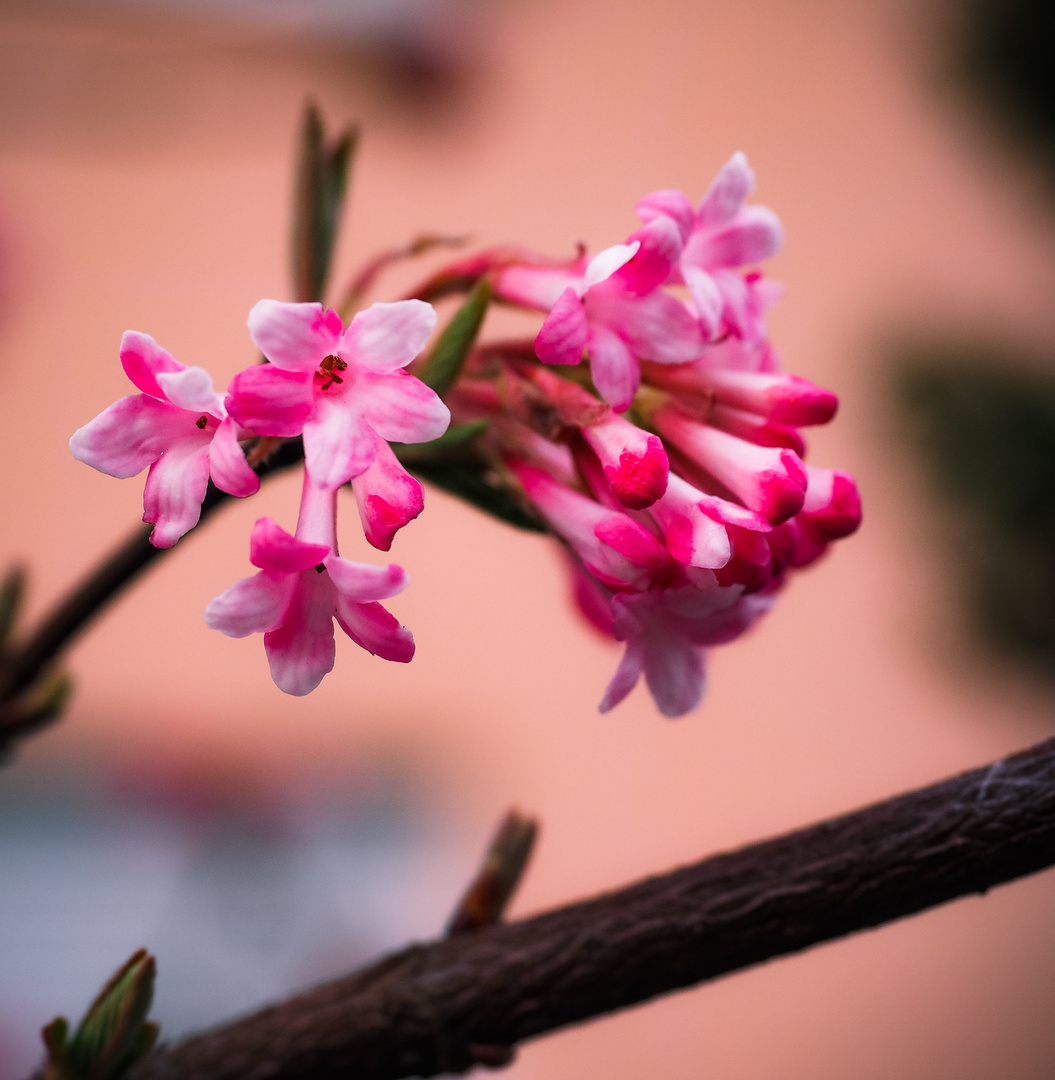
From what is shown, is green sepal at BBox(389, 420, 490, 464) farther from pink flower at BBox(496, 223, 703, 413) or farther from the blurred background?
the blurred background

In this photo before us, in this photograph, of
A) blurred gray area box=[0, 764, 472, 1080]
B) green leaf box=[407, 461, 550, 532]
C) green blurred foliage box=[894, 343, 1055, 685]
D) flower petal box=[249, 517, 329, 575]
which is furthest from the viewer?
blurred gray area box=[0, 764, 472, 1080]

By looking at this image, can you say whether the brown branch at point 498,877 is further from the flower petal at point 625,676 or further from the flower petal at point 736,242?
the flower petal at point 736,242

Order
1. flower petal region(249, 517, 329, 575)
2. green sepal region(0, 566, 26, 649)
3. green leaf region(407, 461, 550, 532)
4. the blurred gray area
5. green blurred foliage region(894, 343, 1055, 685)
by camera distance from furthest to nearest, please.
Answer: the blurred gray area
green blurred foliage region(894, 343, 1055, 685)
green sepal region(0, 566, 26, 649)
green leaf region(407, 461, 550, 532)
flower petal region(249, 517, 329, 575)

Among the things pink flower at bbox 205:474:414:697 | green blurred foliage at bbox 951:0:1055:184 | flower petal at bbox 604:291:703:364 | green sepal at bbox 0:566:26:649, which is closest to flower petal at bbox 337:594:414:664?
pink flower at bbox 205:474:414:697

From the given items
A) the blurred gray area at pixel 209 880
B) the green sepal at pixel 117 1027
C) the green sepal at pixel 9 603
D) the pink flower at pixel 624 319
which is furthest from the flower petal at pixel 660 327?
the blurred gray area at pixel 209 880

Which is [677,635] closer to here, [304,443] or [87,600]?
[304,443]

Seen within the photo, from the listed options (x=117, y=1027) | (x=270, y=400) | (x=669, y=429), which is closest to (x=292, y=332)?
(x=270, y=400)
